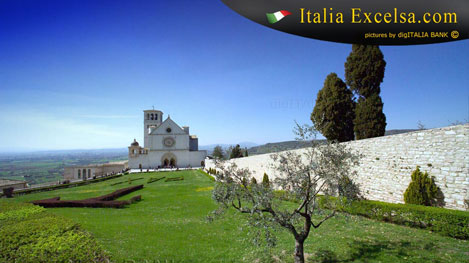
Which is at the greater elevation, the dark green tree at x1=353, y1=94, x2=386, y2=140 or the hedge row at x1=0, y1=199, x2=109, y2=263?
the dark green tree at x1=353, y1=94, x2=386, y2=140

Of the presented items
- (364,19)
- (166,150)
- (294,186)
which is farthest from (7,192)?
(166,150)

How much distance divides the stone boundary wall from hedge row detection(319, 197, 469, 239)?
0.93 meters

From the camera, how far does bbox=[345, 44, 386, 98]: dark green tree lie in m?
15.7

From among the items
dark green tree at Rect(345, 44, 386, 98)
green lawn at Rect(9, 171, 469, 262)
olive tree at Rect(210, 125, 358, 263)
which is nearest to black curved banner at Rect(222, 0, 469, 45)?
olive tree at Rect(210, 125, 358, 263)

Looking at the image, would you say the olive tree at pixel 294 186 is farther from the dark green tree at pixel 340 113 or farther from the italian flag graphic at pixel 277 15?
the dark green tree at pixel 340 113

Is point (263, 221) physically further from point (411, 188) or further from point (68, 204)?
point (68, 204)

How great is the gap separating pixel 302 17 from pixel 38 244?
9.57 metres

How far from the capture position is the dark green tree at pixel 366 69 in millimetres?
15742

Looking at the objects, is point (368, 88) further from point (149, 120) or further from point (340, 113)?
point (149, 120)

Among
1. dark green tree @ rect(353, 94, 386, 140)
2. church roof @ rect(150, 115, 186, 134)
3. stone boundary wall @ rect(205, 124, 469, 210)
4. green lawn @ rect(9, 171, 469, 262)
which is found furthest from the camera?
church roof @ rect(150, 115, 186, 134)

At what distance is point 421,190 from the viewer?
27.8 ft

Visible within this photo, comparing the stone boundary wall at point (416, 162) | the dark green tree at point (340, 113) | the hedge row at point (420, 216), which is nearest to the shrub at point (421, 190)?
the stone boundary wall at point (416, 162)

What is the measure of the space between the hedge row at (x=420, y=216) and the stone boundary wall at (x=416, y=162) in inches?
36.4

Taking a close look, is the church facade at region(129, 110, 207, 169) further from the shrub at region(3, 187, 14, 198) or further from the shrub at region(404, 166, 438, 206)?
the shrub at region(404, 166, 438, 206)
